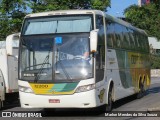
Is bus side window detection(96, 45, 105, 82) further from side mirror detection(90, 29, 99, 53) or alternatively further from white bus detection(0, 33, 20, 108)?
white bus detection(0, 33, 20, 108)

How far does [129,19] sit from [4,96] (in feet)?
200

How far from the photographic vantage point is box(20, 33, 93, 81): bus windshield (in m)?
14.2

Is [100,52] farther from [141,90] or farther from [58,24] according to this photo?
[141,90]

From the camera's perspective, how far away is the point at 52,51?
14453mm

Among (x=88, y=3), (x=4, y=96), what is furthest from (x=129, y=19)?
(x=4, y=96)

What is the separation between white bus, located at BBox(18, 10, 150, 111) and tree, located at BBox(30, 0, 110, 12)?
22.2m

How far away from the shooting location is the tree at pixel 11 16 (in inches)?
1492

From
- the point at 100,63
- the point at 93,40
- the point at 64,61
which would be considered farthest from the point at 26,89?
the point at 93,40

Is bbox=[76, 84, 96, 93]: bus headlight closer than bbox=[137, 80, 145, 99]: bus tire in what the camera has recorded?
Yes

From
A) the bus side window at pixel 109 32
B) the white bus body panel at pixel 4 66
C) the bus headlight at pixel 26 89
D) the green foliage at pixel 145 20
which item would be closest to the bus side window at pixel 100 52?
the bus side window at pixel 109 32

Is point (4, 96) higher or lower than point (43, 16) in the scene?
lower

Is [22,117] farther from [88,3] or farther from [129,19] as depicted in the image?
[129,19]

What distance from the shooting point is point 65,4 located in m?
38.8

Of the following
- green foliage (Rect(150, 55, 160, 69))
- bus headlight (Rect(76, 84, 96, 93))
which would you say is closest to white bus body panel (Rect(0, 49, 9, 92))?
bus headlight (Rect(76, 84, 96, 93))
